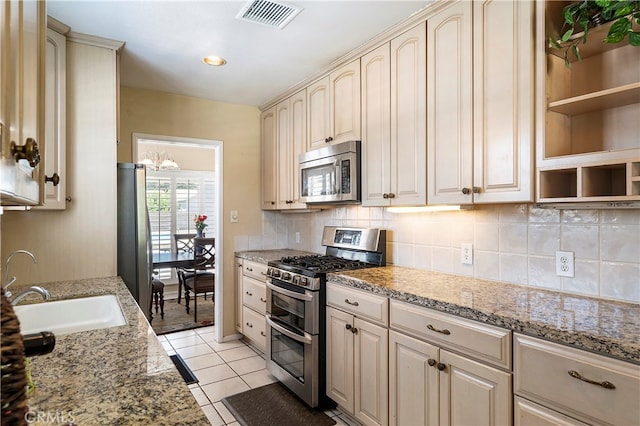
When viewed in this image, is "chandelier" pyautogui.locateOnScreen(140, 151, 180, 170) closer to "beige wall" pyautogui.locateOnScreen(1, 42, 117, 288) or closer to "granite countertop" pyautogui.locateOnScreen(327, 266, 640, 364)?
"beige wall" pyautogui.locateOnScreen(1, 42, 117, 288)

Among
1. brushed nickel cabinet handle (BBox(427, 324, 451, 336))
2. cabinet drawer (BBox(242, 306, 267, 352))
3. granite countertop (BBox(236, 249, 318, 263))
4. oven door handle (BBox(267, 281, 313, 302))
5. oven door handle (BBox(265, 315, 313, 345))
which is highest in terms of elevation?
granite countertop (BBox(236, 249, 318, 263))

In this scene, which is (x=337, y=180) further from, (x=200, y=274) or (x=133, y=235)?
(x=200, y=274)

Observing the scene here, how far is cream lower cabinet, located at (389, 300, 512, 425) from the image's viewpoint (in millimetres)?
1443

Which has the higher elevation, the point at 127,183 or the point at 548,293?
the point at 127,183

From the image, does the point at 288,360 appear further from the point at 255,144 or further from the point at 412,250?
the point at 255,144

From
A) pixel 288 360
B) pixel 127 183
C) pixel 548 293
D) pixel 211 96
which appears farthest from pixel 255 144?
pixel 548 293

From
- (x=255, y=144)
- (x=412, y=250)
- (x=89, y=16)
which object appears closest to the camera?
(x=89, y=16)

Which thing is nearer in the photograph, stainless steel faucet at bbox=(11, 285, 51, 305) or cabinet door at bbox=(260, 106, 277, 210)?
stainless steel faucet at bbox=(11, 285, 51, 305)

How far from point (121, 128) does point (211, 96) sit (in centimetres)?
90

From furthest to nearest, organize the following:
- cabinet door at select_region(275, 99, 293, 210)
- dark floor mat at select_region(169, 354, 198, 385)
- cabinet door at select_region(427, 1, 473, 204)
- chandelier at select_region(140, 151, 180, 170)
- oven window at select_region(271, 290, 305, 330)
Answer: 1. chandelier at select_region(140, 151, 180, 170)
2. cabinet door at select_region(275, 99, 293, 210)
3. dark floor mat at select_region(169, 354, 198, 385)
4. oven window at select_region(271, 290, 305, 330)
5. cabinet door at select_region(427, 1, 473, 204)

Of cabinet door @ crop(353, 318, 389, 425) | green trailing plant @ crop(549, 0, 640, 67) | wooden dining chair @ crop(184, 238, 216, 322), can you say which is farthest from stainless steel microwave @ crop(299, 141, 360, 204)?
wooden dining chair @ crop(184, 238, 216, 322)

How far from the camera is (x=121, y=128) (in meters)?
3.31

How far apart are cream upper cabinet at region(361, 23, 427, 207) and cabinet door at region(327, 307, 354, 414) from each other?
814 mm

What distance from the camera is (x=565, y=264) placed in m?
1.77
